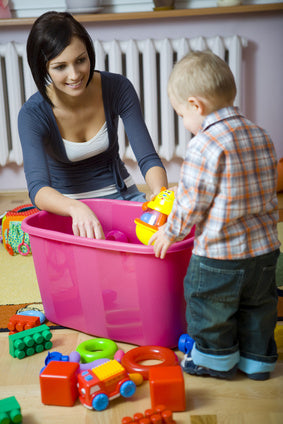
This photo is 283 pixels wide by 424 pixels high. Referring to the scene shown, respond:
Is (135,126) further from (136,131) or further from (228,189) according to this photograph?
(228,189)

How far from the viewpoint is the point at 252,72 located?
2465 mm

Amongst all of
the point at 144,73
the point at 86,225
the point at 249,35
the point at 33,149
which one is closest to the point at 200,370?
the point at 86,225

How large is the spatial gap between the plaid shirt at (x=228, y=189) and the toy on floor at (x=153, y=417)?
0.28 metres

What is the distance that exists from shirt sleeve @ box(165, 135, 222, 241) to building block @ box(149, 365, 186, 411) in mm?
257

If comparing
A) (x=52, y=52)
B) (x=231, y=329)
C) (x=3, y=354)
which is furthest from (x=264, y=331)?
(x=52, y=52)

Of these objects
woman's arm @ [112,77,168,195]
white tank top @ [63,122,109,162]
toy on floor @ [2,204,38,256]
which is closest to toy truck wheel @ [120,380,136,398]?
woman's arm @ [112,77,168,195]

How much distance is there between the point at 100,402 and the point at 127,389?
0.05 metres

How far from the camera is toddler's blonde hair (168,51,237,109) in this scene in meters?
0.86

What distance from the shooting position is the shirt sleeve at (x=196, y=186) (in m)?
0.85

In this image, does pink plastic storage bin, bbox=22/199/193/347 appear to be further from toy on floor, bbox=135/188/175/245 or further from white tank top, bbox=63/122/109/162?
white tank top, bbox=63/122/109/162

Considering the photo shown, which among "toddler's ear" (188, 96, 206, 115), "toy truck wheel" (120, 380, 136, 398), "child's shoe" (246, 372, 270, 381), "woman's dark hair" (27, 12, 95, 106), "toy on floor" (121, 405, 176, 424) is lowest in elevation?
"child's shoe" (246, 372, 270, 381)

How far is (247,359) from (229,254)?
241mm

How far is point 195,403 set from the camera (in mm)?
910

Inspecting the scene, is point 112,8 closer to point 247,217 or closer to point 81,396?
point 247,217
